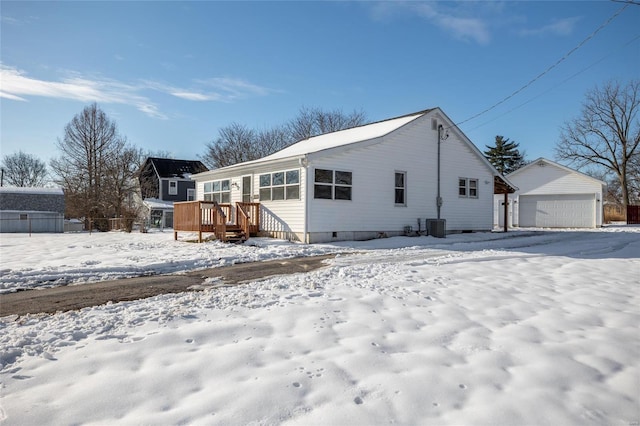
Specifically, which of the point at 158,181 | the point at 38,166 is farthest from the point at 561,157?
the point at 38,166

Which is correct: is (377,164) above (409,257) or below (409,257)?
above

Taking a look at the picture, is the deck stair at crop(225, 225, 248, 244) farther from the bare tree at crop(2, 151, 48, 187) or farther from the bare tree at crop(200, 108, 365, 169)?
the bare tree at crop(2, 151, 48, 187)

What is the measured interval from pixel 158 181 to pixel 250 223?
87.3 ft

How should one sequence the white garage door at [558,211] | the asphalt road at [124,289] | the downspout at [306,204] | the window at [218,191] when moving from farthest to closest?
1. the white garage door at [558,211]
2. the window at [218,191]
3. the downspout at [306,204]
4. the asphalt road at [124,289]

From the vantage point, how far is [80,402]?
257cm

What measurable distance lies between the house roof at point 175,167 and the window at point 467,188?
94.2 feet

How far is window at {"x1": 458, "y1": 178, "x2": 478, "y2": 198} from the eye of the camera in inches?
692

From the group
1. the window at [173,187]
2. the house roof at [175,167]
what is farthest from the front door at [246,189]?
the window at [173,187]

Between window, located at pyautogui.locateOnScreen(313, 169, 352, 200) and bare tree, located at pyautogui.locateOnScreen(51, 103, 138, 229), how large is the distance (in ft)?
79.9

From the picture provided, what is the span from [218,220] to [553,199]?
2311cm

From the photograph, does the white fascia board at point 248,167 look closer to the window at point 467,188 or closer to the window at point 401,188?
the window at point 401,188

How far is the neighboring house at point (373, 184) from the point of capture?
43.4ft

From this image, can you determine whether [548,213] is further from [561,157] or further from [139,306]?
[139,306]

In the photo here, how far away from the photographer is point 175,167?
130 feet
